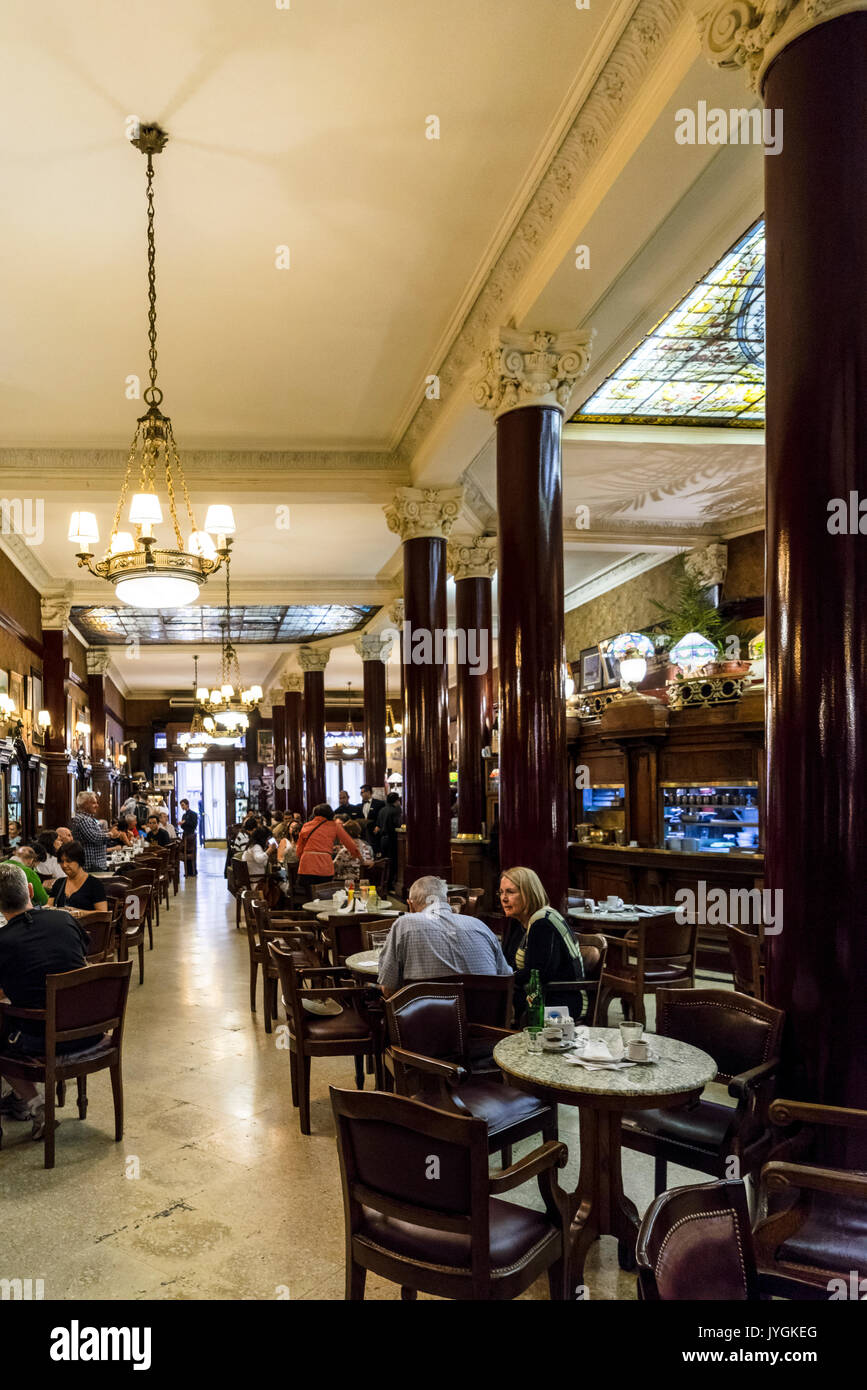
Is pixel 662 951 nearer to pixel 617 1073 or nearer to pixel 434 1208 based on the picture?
pixel 617 1073

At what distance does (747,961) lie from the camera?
218 inches

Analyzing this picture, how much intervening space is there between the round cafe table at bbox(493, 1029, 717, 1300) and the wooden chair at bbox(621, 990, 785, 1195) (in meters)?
0.14

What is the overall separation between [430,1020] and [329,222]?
4.20m

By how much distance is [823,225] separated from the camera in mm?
2826

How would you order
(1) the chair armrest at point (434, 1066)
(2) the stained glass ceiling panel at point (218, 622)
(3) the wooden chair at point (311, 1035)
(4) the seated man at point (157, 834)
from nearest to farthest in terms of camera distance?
A: (1) the chair armrest at point (434, 1066) < (3) the wooden chair at point (311, 1035) < (2) the stained glass ceiling panel at point (218, 622) < (4) the seated man at point (157, 834)

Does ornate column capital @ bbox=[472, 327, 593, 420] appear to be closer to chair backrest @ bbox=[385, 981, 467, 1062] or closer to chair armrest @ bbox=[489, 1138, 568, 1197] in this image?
chair backrest @ bbox=[385, 981, 467, 1062]

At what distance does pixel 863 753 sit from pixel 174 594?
3.48m

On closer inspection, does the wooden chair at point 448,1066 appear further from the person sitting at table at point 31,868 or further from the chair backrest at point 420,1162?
the person sitting at table at point 31,868

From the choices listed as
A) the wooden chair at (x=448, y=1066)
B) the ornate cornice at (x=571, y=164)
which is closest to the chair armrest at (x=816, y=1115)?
the wooden chair at (x=448, y=1066)

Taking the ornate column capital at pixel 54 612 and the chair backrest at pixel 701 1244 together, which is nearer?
the chair backrest at pixel 701 1244

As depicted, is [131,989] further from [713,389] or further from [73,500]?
[713,389]

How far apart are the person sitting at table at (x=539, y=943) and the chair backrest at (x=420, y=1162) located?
1.93 meters

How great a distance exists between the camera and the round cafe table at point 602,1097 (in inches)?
114

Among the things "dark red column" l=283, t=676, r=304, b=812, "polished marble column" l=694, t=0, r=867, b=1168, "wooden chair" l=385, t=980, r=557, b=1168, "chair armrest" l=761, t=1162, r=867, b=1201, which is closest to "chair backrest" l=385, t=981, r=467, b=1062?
"wooden chair" l=385, t=980, r=557, b=1168
